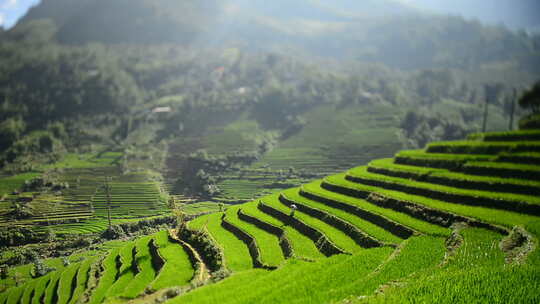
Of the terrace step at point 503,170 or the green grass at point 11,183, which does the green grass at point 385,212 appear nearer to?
the terrace step at point 503,170

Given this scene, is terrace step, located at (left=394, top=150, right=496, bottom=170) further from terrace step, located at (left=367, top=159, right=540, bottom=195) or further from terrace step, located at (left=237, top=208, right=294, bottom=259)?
terrace step, located at (left=237, top=208, right=294, bottom=259)

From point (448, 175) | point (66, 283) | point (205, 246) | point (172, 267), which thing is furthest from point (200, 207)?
point (448, 175)

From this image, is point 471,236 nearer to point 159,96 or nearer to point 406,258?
point 406,258

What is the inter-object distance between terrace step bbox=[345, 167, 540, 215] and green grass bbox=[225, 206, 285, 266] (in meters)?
11.4

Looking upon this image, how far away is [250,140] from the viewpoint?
280 feet

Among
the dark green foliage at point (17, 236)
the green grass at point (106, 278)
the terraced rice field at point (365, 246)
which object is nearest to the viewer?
the terraced rice field at point (365, 246)

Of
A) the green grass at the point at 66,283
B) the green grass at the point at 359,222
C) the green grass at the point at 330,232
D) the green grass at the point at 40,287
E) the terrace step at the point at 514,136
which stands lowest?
the green grass at the point at 40,287

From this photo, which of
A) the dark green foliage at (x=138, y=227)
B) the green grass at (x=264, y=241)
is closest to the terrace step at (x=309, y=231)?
the green grass at (x=264, y=241)

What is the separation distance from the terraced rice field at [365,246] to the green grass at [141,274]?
0.07 m

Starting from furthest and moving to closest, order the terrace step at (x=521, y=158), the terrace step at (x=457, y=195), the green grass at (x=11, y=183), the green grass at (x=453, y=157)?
1. the green grass at (x=11, y=183)
2. the green grass at (x=453, y=157)
3. the terrace step at (x=521, y=158)
4. the terrace step at (x=457, y=195)

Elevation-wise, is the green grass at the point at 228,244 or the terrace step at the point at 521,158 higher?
A: the terrace step at the point at 521,158

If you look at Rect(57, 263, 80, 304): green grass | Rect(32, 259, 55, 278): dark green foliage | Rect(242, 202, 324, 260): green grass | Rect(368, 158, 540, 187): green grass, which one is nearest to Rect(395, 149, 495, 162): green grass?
Rect(368, 158, 540, 187): green grass

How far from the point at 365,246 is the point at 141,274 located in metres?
14.3

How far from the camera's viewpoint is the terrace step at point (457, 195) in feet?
76.3
